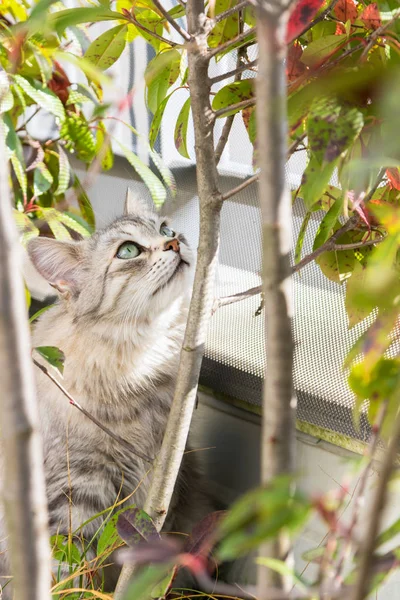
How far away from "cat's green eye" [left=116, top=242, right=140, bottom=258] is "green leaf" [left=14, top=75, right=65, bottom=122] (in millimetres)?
320

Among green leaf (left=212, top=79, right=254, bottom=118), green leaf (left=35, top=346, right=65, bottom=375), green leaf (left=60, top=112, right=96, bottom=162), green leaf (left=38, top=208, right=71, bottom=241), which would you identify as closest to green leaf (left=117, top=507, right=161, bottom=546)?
green leaf (left=35, top=346, right=65, bottom=375)

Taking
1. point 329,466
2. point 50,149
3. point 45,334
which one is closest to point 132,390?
point 45,334

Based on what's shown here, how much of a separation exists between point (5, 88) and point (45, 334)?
50 centimetres

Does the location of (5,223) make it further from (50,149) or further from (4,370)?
(50,149)

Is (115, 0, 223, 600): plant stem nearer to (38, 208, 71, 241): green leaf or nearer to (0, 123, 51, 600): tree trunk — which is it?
(0, 123, 51, 600): tree trunk

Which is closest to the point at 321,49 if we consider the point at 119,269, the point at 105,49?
the point at 105,49

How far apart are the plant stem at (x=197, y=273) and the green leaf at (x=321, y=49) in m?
0.11

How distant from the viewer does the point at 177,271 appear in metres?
1.16

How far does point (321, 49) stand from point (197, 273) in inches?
10.1

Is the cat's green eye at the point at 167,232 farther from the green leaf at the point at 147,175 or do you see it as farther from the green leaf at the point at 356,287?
the green leaf at the point at 356,287

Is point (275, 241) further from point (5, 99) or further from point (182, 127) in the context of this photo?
point (5, 99)

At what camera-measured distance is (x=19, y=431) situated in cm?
31

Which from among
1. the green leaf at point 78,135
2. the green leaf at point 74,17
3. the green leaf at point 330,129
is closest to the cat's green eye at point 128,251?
the green leaf at point 78,135

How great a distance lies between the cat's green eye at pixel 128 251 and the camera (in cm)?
121
